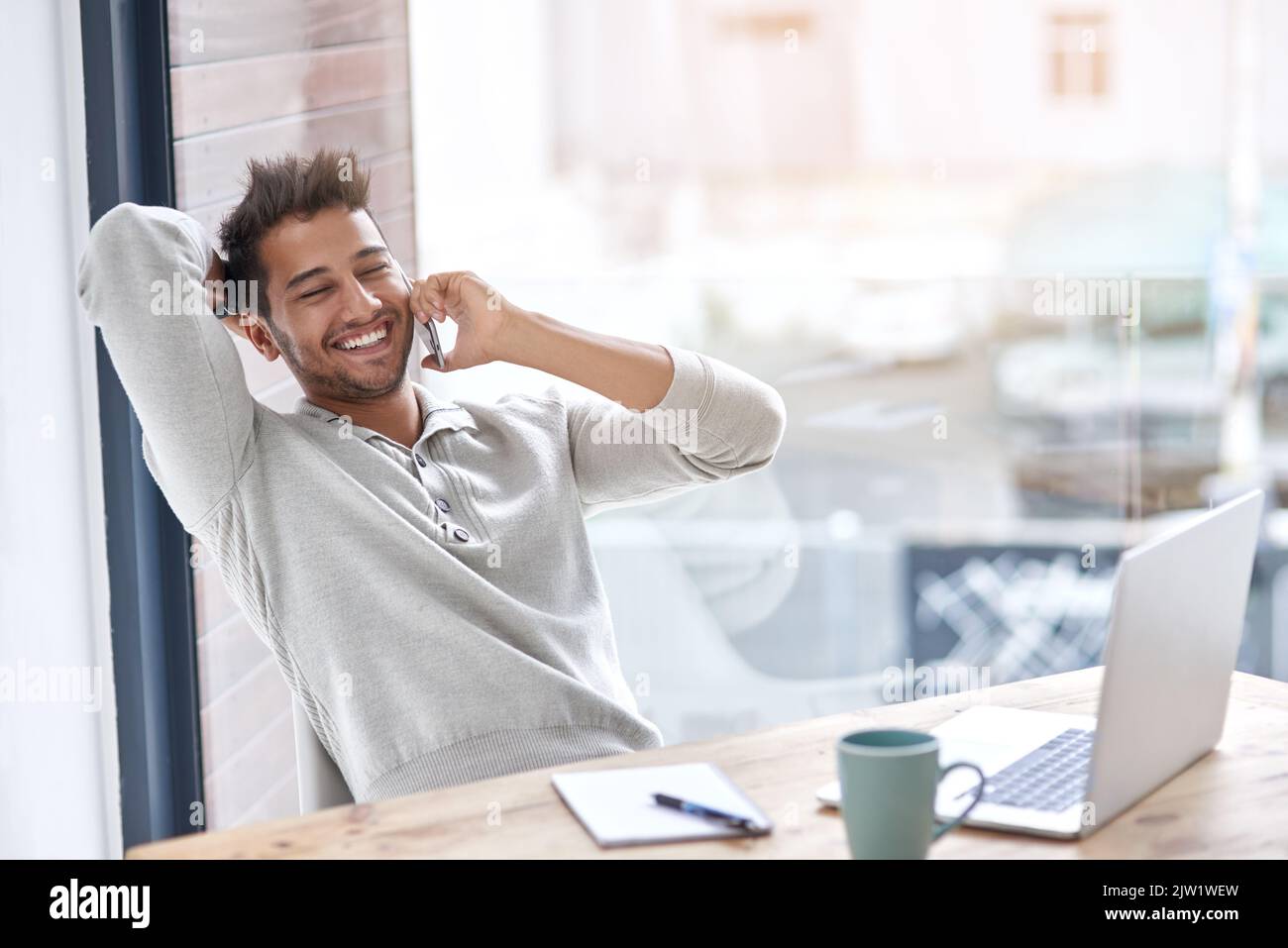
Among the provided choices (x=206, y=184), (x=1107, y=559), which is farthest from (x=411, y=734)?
(x=1107, y=559)

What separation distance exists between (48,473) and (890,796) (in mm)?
1364

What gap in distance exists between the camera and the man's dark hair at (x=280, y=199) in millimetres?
1681

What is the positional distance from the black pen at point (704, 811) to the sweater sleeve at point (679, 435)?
66 centimetres

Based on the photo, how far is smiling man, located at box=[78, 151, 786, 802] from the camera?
1495 mm

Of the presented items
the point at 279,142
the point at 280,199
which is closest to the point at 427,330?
the point at 280,199

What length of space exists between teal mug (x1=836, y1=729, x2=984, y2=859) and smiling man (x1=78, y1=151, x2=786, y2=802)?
1.90ft

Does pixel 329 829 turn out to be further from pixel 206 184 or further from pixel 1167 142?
pixel 1167 142

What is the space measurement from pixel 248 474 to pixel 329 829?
570 millimetres

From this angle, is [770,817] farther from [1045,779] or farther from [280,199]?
[280,199]

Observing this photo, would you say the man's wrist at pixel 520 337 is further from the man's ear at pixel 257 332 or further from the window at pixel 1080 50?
the window at pixel 1080 50

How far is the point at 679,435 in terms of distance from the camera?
67.5 inches

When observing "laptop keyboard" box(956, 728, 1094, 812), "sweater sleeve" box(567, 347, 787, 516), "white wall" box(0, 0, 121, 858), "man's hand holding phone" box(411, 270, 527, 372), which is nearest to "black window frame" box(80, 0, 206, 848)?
"white wall" box(0, 0, 121, 858)

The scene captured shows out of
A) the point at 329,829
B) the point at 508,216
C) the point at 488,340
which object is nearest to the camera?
the point at 329,829
